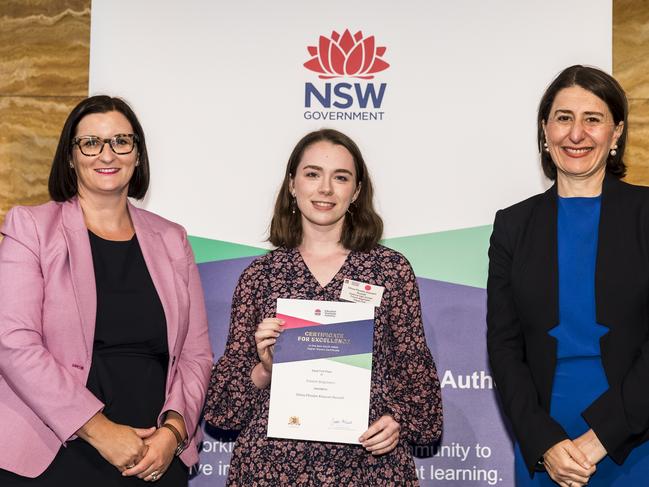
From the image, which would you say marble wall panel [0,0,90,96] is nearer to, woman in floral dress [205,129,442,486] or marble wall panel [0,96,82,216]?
marble wall panel [0,96,82,216]

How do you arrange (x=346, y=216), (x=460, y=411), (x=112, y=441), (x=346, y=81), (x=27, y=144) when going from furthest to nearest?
(x=27, y=144) → (x=346, y=81) → (x=460, y=411) → (x=346, y=216) → (x=112, y=441)

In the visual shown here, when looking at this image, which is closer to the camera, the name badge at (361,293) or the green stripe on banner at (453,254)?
the name badge at (361,293)

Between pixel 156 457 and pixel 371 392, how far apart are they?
2.58ft

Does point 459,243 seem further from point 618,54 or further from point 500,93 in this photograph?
point 618,54

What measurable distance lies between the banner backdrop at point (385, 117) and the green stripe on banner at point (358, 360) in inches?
45.1

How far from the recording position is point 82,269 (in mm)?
2846

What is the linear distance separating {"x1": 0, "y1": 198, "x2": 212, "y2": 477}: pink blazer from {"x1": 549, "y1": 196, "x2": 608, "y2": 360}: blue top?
53.6 inches

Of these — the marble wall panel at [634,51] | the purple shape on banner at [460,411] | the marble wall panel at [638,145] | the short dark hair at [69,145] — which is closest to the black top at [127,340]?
the short dark hair at [69,145]

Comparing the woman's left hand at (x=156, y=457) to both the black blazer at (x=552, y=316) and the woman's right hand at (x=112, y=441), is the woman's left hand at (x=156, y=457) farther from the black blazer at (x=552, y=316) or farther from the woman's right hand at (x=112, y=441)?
the black blazer at (x=552, y=316)

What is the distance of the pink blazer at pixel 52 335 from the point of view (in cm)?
266

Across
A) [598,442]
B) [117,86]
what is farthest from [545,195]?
[117,86]

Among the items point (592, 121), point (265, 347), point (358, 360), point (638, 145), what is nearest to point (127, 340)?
point (265, 347)

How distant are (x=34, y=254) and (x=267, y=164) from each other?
1.44m

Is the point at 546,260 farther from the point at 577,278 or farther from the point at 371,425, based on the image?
the point at 371,425
